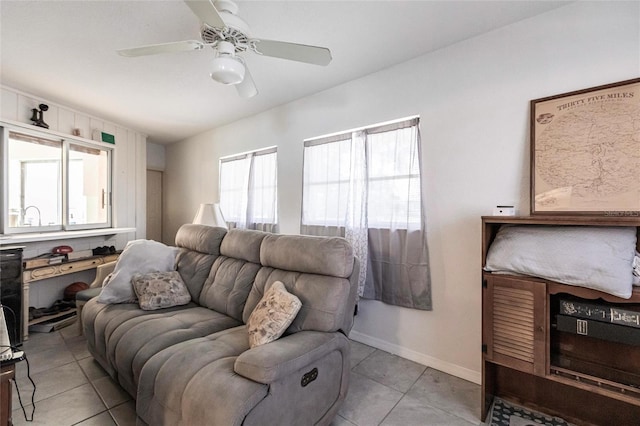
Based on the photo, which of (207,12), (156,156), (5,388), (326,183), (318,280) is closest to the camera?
(5,388)

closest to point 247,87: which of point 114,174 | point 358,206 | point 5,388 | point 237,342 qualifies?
point 358,206

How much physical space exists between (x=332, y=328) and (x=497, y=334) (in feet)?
3.36

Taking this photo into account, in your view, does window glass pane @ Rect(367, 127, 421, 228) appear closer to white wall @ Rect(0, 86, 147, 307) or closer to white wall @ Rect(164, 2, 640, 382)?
white wall @ Rect(164, 2, 640, 382)

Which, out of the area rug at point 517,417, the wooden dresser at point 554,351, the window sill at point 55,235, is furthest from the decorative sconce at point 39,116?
the area rug at point 517,417

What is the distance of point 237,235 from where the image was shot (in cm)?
250

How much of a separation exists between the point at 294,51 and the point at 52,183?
12.4 ft

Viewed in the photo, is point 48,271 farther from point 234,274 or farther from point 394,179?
point 394,179

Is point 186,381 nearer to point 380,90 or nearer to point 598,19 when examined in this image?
point 380,90

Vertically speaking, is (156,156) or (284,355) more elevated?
(156,156)

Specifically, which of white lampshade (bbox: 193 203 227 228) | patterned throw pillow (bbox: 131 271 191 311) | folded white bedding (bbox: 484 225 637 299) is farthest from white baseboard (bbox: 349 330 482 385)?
white lampshade (bbox: 193 203 227 228)

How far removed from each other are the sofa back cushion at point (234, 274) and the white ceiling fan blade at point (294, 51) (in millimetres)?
1339

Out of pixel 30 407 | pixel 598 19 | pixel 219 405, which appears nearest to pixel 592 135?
pixel 598 19

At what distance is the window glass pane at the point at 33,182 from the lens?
3107 millimetres

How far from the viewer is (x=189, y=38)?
2146 mm
